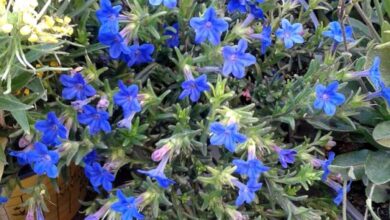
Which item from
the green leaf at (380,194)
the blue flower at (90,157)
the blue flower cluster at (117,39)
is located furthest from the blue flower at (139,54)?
the green leaf at (380,194)

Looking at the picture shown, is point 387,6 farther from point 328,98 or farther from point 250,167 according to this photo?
point 250,167

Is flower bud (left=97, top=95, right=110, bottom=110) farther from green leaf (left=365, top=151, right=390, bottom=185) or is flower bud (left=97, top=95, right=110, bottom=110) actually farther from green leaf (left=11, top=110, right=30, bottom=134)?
green leaf (left=365, top=151, right=390, bottom=185)

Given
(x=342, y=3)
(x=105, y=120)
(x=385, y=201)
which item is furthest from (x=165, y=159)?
(x=385, y=201)

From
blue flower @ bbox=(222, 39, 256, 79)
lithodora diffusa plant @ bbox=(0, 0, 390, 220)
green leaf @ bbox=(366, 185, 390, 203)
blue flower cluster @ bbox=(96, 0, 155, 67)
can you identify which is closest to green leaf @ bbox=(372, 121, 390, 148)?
lithodora diffusa plant @ bbox=(0, 0, 390, 220)

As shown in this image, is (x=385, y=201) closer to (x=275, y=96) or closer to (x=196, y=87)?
(x=275, y=96)

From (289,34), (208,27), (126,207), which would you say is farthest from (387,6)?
(126,207)

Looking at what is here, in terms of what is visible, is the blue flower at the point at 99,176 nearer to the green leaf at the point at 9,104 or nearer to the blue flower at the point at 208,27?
the green leaf at the point at 9,104
